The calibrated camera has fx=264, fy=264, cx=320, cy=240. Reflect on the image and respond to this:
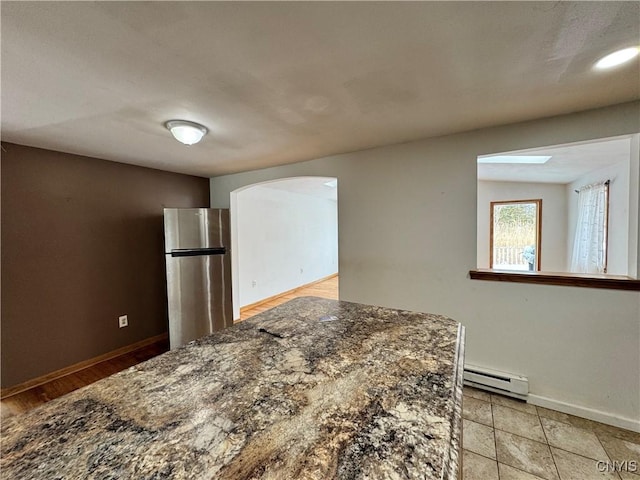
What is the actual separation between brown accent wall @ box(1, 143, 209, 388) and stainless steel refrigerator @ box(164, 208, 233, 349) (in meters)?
0.55

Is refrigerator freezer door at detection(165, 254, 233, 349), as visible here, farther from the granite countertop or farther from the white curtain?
the white curtain

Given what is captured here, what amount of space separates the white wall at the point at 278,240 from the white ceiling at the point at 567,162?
3.49m

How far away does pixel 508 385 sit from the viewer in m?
2.17

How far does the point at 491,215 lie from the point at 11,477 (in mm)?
6215

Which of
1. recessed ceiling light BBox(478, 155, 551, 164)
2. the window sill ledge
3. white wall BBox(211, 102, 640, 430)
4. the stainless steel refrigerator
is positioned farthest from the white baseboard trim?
the stainless steel refrigerator

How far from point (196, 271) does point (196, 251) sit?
0.79 feet

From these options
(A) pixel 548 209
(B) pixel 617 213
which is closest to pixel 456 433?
(B) pixel 617 213

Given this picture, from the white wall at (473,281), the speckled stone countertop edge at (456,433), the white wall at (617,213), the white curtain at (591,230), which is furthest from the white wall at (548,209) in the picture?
the speckled stone countertop edge at (456,433)

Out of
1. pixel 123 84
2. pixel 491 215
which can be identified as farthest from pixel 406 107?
pixel 491 215

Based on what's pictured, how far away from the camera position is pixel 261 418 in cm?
69

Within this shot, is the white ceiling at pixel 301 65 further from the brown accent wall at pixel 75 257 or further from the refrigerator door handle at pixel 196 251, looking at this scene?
the refrigerator door handle at pixel 196 251

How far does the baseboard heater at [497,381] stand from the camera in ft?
6.98

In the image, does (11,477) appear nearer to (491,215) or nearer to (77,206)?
(77,206)

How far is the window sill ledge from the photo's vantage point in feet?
5.98
